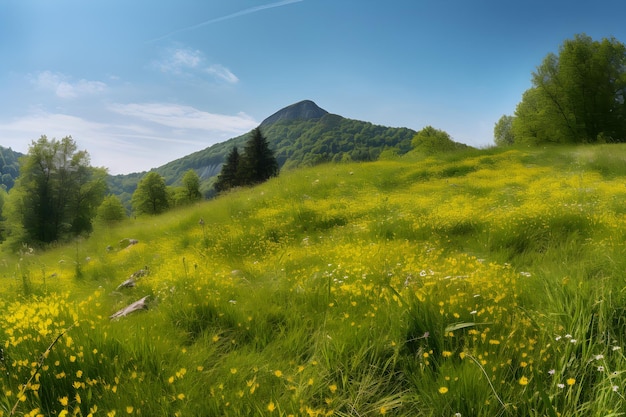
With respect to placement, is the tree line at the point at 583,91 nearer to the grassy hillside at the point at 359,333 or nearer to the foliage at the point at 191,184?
the grassy hillside at the point at 359,333

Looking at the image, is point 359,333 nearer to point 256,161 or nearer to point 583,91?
point 583,91

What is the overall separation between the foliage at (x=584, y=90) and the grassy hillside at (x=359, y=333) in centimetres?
2964

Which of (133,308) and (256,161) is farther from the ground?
(256,161)

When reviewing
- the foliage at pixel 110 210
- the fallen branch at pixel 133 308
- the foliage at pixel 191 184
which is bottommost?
the fallen branch at pixel 133 308

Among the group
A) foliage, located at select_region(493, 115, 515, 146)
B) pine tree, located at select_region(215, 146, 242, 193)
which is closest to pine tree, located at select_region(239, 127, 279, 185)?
pine tree, located at select_region(215, 146, 242, 193)

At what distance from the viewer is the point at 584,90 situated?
29.9 m

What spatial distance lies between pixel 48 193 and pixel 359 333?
40.7 metres

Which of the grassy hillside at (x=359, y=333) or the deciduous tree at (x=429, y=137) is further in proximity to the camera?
the deciduous tree at (x=429, y=137)

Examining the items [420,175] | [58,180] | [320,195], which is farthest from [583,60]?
[58,180]

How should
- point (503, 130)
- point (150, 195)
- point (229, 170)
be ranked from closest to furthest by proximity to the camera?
point (229, 170) < point (503, 130) < point (150, 195)

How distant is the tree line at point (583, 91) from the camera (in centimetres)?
2970

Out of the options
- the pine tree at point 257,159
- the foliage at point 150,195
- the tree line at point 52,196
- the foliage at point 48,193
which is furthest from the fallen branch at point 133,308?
the foliage at point 150,195

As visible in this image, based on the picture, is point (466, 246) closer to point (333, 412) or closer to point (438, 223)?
point (438, 223)

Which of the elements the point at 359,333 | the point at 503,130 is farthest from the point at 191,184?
the point at 359,333
